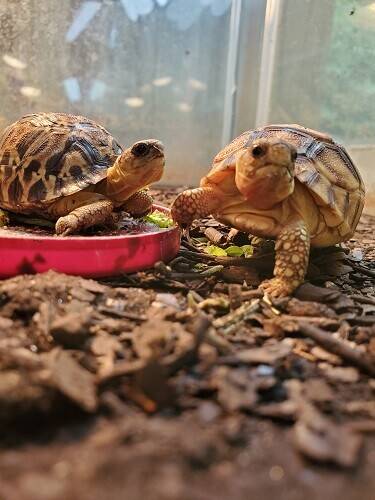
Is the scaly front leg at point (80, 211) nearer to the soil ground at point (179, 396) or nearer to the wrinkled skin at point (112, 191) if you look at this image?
the wrinkled skin at point (112, 191)

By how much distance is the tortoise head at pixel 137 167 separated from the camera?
10.0 ft

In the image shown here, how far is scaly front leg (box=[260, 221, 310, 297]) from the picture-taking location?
2.62 m

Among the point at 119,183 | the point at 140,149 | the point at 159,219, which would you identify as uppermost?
the point at 140,149

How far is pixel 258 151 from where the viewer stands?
2537 millimetres

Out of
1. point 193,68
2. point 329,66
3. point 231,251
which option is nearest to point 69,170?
point 231,251

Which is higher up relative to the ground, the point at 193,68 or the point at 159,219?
the point at 193,68

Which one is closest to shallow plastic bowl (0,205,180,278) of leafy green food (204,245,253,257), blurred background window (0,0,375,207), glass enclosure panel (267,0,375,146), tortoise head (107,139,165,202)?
tortoise head (107,139,165,202)

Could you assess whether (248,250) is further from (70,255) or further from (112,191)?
(70,255)

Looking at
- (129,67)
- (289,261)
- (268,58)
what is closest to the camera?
(289,261)

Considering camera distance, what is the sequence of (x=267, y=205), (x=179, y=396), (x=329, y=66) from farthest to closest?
(x=329, y=66), (x=267, y=205), (x=179, y=396)

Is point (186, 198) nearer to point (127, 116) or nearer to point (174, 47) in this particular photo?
point (127, 116)

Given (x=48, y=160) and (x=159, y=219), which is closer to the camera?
(x=48, y=160)

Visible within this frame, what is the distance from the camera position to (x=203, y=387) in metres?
1.55

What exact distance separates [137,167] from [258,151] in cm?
89
